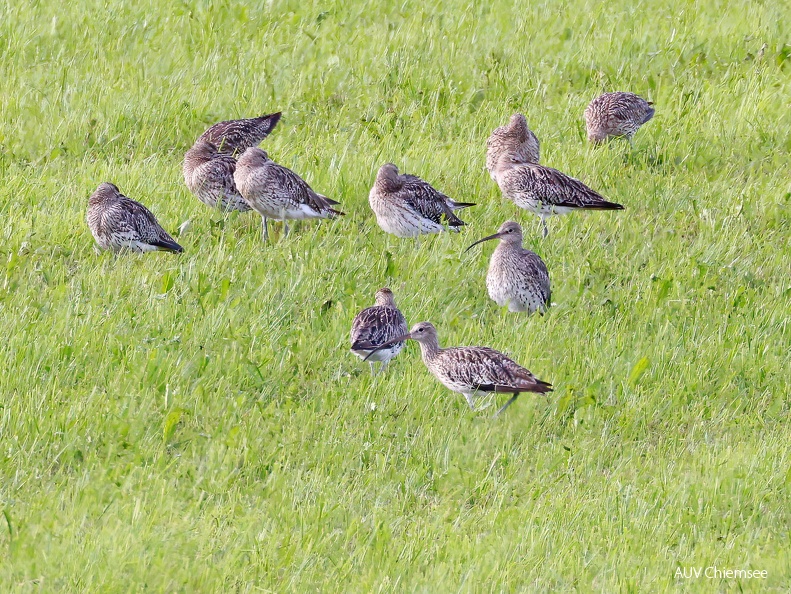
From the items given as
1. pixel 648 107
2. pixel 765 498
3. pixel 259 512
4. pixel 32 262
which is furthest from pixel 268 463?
pixel 648 107

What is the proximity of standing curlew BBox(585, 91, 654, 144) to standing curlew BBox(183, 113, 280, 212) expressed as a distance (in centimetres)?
347

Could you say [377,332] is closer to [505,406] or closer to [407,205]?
[505,406]

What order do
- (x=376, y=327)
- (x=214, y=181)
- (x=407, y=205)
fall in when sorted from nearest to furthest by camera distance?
(x=376, y=327) → (x=407, y=205) → (x=214, y=181)

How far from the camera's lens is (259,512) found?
662cm

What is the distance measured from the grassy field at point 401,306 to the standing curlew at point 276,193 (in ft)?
0.98

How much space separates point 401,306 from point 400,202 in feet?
4.08

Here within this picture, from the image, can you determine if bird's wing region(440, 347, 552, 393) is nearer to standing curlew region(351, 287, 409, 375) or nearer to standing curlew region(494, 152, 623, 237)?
standing curlew region(351, 287, 409, 375)

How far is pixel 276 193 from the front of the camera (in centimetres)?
1019

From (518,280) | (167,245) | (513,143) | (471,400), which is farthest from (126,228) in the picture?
(513,143)

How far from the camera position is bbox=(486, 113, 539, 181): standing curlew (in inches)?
452

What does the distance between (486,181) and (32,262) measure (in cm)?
446

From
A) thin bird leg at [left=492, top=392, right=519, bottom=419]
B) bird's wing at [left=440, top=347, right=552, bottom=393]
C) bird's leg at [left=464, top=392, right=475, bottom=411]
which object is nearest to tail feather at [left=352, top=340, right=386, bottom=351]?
bird's wing at [left=440, top=347, right=552, bottom=393]

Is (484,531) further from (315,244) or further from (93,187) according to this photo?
(93,187)

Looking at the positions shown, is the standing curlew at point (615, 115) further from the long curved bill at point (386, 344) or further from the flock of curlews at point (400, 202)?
the long curved bill at point (386, 344)
